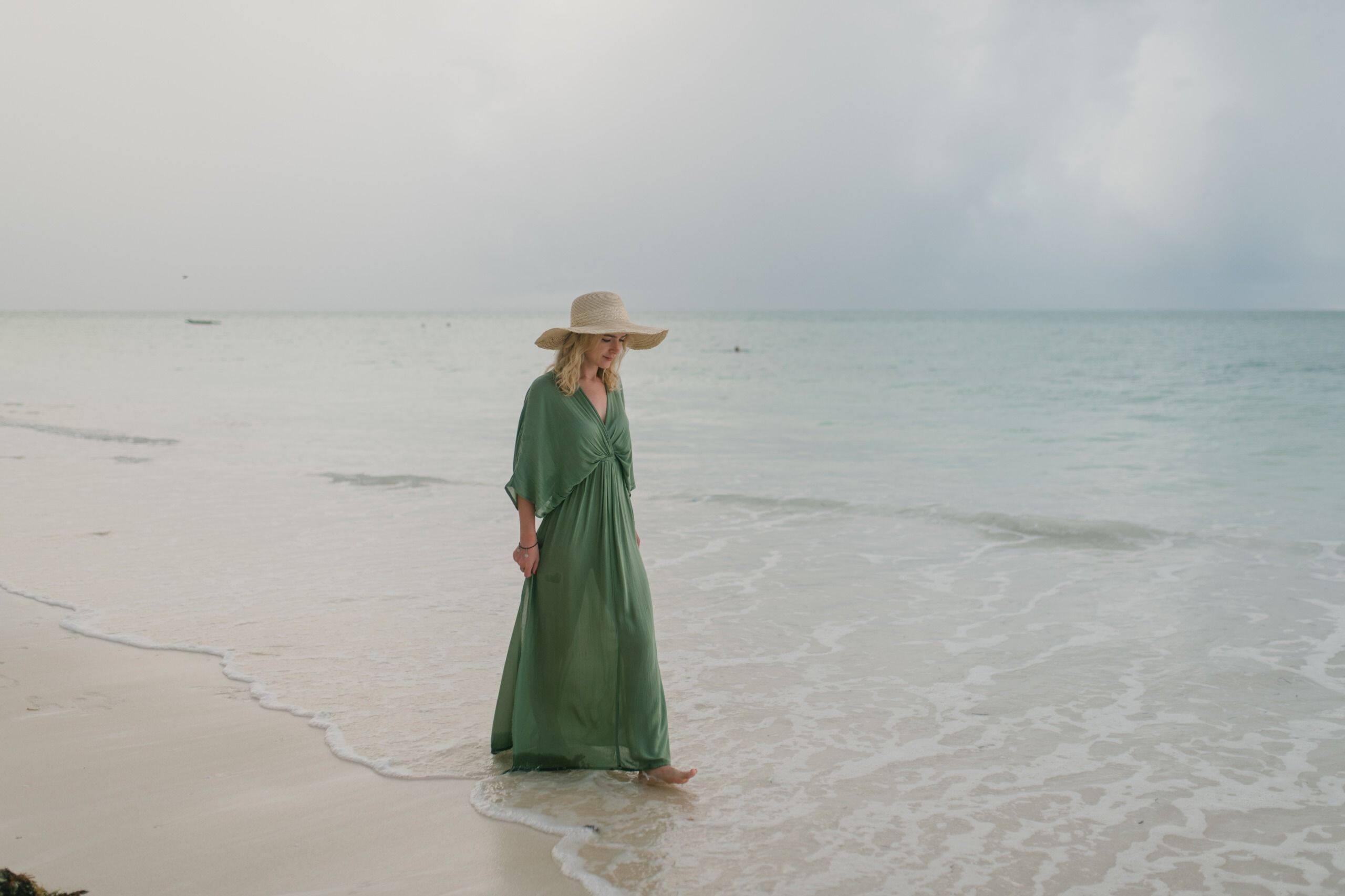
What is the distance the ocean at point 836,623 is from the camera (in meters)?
3.64

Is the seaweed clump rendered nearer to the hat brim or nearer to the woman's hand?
the woman's hand

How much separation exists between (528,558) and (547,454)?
1.26 feet

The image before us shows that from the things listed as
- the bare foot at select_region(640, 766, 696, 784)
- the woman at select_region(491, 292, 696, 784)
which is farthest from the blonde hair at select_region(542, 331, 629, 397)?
the bare foot at select_region(640, 766, 696, 784)

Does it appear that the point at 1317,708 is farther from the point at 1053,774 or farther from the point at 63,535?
the point at 63,535

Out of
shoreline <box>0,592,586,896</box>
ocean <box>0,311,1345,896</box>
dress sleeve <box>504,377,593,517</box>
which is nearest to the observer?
shoreline <box>0,592,586,896</box>

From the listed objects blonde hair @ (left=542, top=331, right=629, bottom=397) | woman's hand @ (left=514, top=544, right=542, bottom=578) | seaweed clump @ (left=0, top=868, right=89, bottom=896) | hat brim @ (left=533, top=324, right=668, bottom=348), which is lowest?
seaweed clump @ (left=0, top=868, right=89, bottom=896)

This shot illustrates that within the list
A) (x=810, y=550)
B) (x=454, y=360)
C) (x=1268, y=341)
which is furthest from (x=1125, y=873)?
(x=1268, y=341)

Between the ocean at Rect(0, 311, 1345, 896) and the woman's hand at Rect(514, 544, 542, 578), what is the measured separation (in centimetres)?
82

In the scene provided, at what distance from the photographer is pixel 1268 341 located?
6122cm

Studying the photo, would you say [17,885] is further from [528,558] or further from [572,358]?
[572,358]

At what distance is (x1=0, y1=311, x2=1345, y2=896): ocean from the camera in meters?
3.64

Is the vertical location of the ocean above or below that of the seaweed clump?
below

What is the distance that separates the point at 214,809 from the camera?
3.62m

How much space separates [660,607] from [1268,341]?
65147 millimetres
